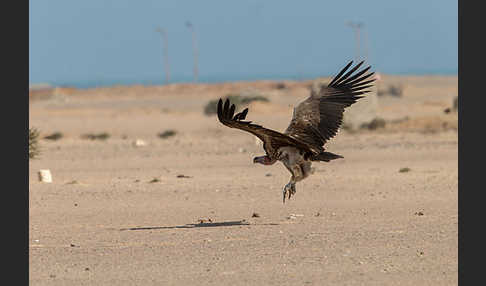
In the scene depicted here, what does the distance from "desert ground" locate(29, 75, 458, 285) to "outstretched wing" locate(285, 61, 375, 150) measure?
108cm

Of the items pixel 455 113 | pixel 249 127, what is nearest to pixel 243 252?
pixel 249 127

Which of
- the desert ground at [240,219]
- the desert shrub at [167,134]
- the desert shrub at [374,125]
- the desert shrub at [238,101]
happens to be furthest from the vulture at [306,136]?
the desert shrub at [238,101]

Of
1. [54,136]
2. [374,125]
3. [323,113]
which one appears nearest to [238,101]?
[374,125]

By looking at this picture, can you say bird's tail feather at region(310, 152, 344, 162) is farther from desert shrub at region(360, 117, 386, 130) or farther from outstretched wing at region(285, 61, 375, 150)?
desert shrub at region(360, 117, 386, 130)

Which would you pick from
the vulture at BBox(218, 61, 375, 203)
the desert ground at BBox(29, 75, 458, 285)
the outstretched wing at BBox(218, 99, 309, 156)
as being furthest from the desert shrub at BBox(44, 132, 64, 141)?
the outstretched wing at BBox(218, 99, 309, 156)

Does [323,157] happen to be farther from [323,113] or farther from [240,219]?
[240,219]

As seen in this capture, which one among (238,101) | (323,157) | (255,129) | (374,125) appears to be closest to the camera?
(255,129)

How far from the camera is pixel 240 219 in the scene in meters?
14.3

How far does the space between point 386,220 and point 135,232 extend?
3088mm

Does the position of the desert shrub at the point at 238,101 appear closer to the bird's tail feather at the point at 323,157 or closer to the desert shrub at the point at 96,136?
the desert shrub at the point at 96,136

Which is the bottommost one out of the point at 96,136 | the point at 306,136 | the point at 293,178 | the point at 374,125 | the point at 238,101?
the point at 293,178

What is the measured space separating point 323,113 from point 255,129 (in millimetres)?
1814

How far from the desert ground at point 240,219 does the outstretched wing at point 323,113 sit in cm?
108

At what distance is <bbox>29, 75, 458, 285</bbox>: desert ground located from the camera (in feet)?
33.3
